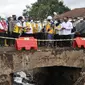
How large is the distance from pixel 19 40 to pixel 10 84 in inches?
80.1

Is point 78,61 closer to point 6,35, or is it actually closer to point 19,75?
point 6,35

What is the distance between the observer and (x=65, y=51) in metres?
16.7

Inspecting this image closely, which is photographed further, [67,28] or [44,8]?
[44,8]

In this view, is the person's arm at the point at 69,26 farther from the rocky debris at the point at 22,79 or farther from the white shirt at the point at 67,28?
the rocky debris at the point at 22,79

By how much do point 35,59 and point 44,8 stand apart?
114 feet

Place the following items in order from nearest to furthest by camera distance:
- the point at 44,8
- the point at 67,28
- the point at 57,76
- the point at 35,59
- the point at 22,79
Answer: the point at 35,59 < the point at 67,28 < the point at 57,76 < the point at 22,79 < the point at 44,8

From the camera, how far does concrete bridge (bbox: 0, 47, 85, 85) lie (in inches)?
588

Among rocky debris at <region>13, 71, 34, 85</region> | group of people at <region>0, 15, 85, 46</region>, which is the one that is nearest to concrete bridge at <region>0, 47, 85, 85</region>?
group of people at <region>0, 15, 85, 46</region>

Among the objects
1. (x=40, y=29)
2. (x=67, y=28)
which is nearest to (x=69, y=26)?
(x=67, y=28)

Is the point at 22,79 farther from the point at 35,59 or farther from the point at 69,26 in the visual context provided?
the point at 35,59

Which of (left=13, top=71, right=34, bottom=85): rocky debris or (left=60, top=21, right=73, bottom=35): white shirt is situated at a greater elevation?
(left=60, top=21, right=73, bottom=35): white shirt

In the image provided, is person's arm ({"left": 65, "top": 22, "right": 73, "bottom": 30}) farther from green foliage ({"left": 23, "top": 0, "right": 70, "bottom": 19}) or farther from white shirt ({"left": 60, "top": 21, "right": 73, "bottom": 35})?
green foliage ({"left": 23, "top": 0, "right": 70, "bottom": 19})

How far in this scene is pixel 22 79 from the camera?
76.6 ft

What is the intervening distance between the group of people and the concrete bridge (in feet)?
2.52
